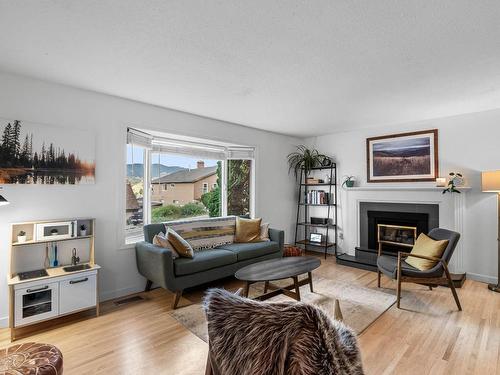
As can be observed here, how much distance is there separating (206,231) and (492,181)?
3.71 metres

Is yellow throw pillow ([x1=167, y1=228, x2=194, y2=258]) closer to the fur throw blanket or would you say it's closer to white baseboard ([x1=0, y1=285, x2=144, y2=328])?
white baseboard ([x1=0, y1=285, x2=144, y2=328])

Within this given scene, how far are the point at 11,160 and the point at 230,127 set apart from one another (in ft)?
9.37

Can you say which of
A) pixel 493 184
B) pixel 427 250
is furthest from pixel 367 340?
pixel 493 184

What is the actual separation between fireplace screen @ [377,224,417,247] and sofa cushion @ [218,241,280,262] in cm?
183

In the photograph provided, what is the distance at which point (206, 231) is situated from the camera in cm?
384

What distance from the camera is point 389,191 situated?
4492mm

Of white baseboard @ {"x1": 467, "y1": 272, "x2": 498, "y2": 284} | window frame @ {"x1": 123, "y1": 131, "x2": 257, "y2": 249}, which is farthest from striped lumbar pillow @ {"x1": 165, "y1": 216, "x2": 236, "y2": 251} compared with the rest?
white baseboard @ {"x1": 467, "y1": 272, "x2": 498, "y2": 284}

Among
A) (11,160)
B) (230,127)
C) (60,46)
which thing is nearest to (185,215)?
(230,127)

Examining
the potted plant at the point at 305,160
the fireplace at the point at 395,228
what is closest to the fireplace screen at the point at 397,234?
the fireplace at the point at 395,228

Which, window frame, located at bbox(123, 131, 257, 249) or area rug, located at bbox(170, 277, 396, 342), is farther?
window frame, located at bbox(123, 131, 257, 249)

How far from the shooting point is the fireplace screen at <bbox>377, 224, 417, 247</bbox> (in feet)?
14.3

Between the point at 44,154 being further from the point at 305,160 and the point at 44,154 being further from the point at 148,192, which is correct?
the point at 305,160

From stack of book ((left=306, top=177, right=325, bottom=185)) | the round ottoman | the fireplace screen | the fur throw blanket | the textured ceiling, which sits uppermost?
the textured ceiling

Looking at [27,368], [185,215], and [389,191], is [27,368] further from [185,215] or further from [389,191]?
[389,191]
